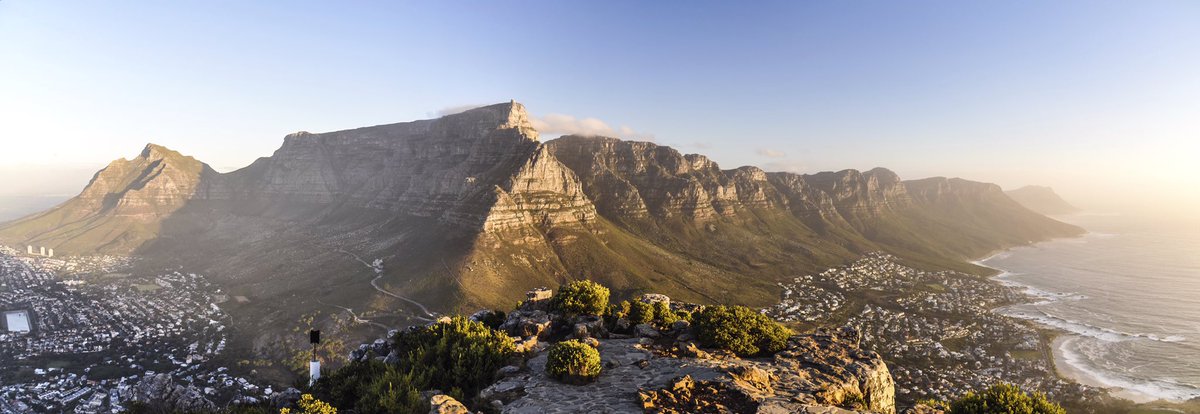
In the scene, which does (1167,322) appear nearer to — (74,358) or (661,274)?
(661,274)

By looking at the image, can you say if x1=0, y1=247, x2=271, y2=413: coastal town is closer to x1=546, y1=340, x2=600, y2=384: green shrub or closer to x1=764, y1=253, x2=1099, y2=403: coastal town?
x1=546, y1=340, x2=600, y2=384: green shrub

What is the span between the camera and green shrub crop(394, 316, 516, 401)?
79.6 ft

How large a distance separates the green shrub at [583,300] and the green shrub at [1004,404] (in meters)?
23.3

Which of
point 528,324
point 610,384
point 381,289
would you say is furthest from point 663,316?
point 381,289

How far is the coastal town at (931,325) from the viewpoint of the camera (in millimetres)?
77438

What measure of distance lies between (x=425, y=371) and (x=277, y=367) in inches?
3076

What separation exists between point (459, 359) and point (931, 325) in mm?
124018

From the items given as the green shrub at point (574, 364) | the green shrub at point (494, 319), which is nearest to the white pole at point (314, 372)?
the green shrub at point (494, 319)

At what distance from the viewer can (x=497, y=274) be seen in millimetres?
122438

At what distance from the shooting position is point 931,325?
10956 cm

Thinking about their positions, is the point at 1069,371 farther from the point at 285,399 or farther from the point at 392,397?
the point at 285,399

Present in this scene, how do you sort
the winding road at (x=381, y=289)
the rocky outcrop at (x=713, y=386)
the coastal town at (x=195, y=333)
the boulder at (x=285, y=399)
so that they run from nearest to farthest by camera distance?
the rocky outcrop at (x=713, y=386) → the boulder at (x=285, y=399) → the coastal town at (x=195, y=333) → the winding road at (x=381, y=289)

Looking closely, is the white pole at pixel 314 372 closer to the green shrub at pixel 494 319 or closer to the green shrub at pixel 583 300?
the green shrub at pixel 494 319

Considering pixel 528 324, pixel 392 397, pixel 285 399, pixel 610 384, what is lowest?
pixel 285 399
